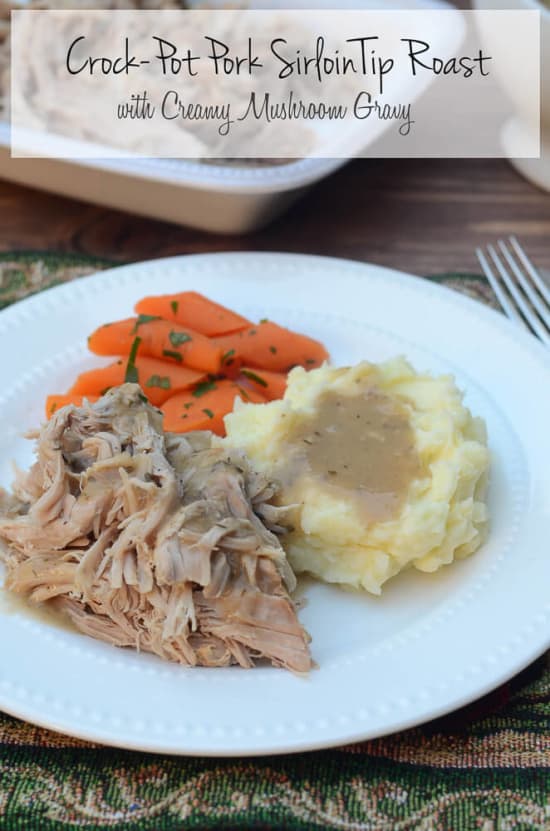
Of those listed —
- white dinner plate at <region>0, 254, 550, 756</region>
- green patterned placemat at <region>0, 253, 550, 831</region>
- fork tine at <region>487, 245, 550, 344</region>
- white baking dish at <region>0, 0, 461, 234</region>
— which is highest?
white baking dish at <region>0, 0, 461, 234</region>

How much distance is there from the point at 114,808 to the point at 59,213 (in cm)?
429

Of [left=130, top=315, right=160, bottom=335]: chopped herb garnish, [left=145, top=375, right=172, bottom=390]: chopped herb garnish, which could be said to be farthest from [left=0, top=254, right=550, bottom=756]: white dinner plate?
[left=145, top=375, right=172, bottom=390]: chopped herb garnish

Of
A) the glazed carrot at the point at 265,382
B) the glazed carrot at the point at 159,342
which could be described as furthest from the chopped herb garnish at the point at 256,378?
the glazed carrot at the point at 159,342

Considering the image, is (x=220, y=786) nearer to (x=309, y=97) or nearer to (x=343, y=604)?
(x=343, y=604)

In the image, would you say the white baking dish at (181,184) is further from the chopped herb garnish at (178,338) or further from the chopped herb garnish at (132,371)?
the chopped herb garnish at (132,371)

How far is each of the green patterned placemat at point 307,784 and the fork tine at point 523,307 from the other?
221 centimetres

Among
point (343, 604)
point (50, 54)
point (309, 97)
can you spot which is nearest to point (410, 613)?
point (343, 604)

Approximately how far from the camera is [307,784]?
309 centimetres

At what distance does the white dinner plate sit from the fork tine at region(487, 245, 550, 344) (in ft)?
0.79

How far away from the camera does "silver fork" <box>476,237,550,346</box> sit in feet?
16.7

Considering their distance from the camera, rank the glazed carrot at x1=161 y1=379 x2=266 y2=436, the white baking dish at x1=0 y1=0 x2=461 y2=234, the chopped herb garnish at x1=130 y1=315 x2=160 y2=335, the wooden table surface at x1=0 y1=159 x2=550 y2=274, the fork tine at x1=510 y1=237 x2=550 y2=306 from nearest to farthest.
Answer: the glazed carrot at x1=161 y1=379 x2=266 y2=436, the chopped herb garnish at x1=130 y1=315 x2=160 y2=335, the fork tine at x1=510 y1=237 x2=550 y2=306, the white baking dish at x1=0 y1=0 x2=461 y2=234, the wooden table surface at x1=0 y1=159 x2=550 y2=274

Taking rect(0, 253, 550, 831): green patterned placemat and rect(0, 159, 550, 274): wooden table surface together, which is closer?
rect(0, 253, 550, 831): green patterned placemat

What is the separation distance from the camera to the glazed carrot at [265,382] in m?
4.61

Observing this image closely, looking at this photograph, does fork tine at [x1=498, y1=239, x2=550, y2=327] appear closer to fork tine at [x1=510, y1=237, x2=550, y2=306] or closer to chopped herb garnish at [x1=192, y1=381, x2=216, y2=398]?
fork tine at [x1=510, y1=237, x2=550, y2=306]
